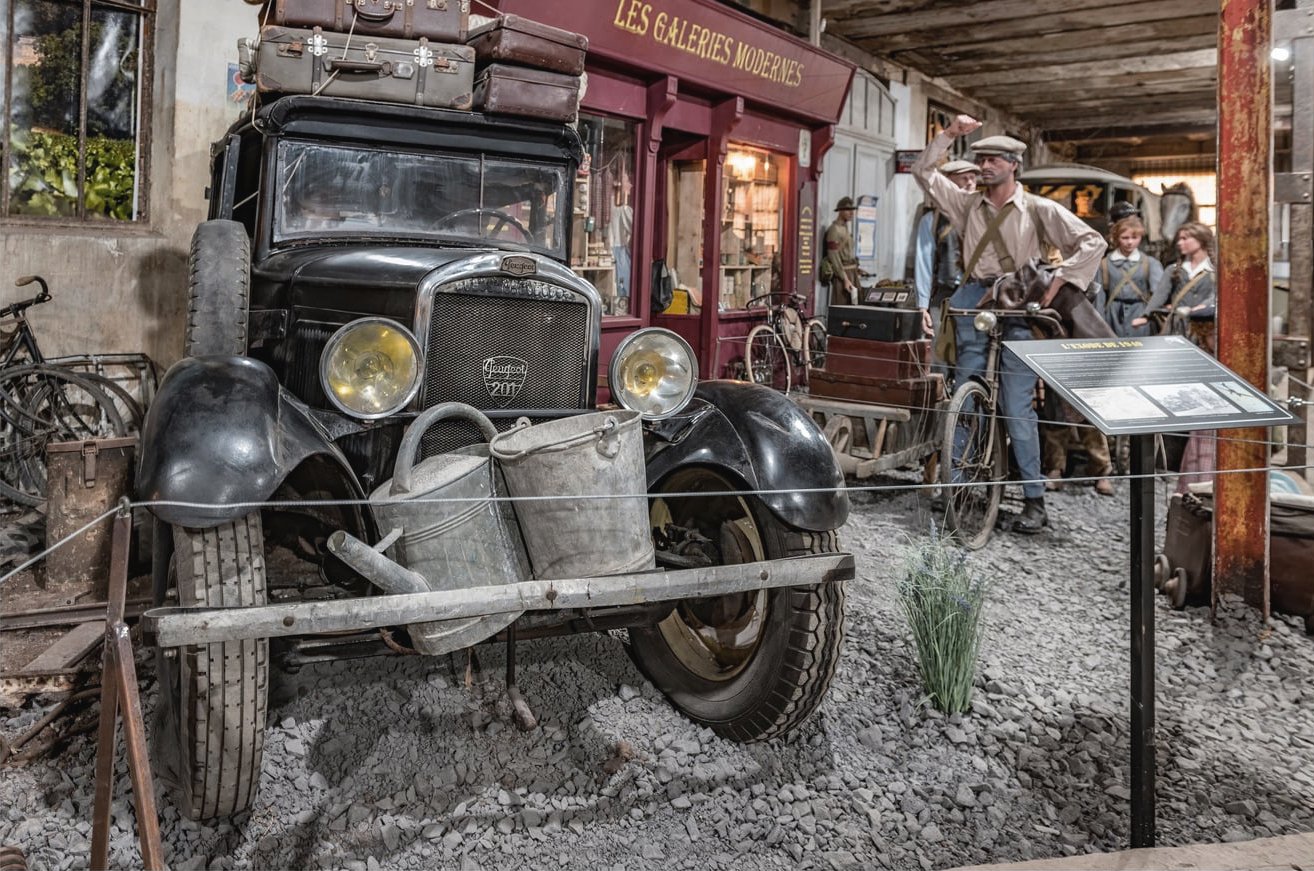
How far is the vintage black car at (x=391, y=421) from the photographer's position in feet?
7.94

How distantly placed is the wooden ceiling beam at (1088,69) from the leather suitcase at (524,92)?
11.4 metres

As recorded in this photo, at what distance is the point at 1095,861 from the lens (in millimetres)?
2436

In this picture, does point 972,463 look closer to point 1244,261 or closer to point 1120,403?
point 1244,261

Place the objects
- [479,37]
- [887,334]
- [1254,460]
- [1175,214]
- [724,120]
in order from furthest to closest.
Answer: [1175,214] → [724,120] → [887,334] → [1254,460] → [479,37]

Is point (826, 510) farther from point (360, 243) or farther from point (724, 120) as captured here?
point (724, 120)

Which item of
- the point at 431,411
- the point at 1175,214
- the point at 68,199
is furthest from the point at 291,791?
→ the point at 1175,214

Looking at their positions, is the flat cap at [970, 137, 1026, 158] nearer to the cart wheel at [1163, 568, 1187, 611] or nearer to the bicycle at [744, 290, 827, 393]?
the cart wheel at [1163, 568, 1187, 611]

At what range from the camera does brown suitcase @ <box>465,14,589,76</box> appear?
12.4 ft

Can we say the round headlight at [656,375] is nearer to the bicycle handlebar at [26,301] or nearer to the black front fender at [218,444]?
the black front fender at [218,444]

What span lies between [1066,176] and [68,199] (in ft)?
42.2

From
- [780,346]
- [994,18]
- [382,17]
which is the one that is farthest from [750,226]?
[382,17]

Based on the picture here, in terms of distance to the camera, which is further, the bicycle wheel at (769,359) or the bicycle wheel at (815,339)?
the bicycle wheel at (815,339)

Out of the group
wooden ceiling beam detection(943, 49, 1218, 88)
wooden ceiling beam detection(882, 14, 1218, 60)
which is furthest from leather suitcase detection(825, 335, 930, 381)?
wooden ceiling beam detection(943, 49, 1218, 88)

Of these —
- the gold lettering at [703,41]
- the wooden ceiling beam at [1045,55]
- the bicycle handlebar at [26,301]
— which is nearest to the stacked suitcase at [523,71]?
the bicycle handlebar at [26,301]
